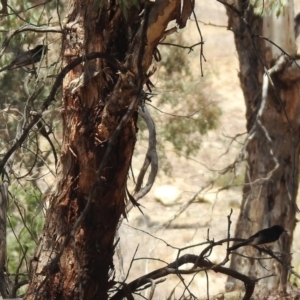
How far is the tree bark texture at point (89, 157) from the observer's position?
3.34 m

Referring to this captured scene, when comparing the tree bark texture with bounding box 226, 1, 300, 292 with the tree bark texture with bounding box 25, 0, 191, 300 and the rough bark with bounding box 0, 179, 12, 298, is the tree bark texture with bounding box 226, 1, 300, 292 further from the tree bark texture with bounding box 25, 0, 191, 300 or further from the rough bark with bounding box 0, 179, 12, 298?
the tree bark texture with bounding box 25, 0, 191, 300

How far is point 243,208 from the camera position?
917cm

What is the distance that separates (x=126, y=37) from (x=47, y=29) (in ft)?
1.26

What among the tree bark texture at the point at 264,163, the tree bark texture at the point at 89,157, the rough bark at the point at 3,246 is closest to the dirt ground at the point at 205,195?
the tree bark texture at the point at 264,163

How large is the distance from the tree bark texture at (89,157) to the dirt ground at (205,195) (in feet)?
26.3

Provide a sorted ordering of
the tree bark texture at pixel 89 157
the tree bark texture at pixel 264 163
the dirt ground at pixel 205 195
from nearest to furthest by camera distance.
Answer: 1. the tree bark texture at pixel 89 157
2. the tree bark texture at pixel 264 163
3. the dirt ground at pixel 205 195

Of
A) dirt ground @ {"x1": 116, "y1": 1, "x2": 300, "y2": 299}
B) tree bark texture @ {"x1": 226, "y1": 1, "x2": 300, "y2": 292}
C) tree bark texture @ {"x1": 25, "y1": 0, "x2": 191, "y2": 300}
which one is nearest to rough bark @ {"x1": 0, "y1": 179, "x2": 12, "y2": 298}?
tree bark texture @ {"x1": 25, "y1": 0, "x2": 191, "y2": 300}

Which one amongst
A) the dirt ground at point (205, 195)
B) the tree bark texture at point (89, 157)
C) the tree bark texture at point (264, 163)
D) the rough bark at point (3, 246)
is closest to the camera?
the tree bark texture at point (89, 157)

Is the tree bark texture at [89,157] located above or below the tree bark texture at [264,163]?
below

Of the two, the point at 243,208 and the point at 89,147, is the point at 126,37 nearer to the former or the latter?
the point at 89,147

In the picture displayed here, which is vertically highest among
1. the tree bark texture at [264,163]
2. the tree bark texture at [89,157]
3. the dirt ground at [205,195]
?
the dirt ground at [205,195]

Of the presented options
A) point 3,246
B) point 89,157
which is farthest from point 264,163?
point 89,157

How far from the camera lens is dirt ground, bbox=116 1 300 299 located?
43.2 feet

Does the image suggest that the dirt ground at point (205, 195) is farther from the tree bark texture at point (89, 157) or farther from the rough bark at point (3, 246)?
the tree bark texture at point (89, 157)
